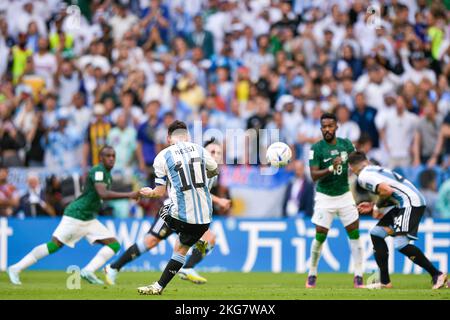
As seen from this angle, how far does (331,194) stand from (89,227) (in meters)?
4.41

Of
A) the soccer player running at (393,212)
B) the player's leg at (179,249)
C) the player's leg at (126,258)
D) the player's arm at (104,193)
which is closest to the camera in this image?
the player's leg at (179,249)

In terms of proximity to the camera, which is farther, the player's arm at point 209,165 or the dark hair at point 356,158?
the dark hair at point 356,158

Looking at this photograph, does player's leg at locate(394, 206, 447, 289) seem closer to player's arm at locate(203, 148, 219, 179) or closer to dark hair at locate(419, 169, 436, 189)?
player's arm at locate(203, 148, 219, 179)

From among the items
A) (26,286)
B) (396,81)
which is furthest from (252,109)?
(26,286)

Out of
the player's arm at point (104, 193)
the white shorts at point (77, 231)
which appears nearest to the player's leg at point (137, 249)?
the white shorts at point (77, 231)

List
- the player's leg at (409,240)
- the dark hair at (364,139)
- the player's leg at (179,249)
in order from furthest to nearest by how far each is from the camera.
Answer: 1. the dark hair at (364,139)
2. the player's leg at (409,240)
3. the player's leg at (179,249)

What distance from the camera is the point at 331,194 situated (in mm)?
16531

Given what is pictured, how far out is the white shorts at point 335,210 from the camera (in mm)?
16484

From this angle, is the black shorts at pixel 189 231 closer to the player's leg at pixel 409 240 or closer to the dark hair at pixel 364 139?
the player's leg at pixel 409 240

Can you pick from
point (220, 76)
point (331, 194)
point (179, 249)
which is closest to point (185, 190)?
point (179, 249)

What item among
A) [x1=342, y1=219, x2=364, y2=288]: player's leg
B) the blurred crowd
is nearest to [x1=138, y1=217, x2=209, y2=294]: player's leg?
[x1=342, y1=219, x2=364, y2=288]: player's leg

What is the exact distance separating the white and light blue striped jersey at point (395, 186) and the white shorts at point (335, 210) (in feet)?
1.94

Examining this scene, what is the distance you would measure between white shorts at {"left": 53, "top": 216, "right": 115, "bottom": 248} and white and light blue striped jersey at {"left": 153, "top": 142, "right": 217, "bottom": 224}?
4.01 metres

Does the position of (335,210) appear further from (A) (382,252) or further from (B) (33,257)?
(B) (33,257)
